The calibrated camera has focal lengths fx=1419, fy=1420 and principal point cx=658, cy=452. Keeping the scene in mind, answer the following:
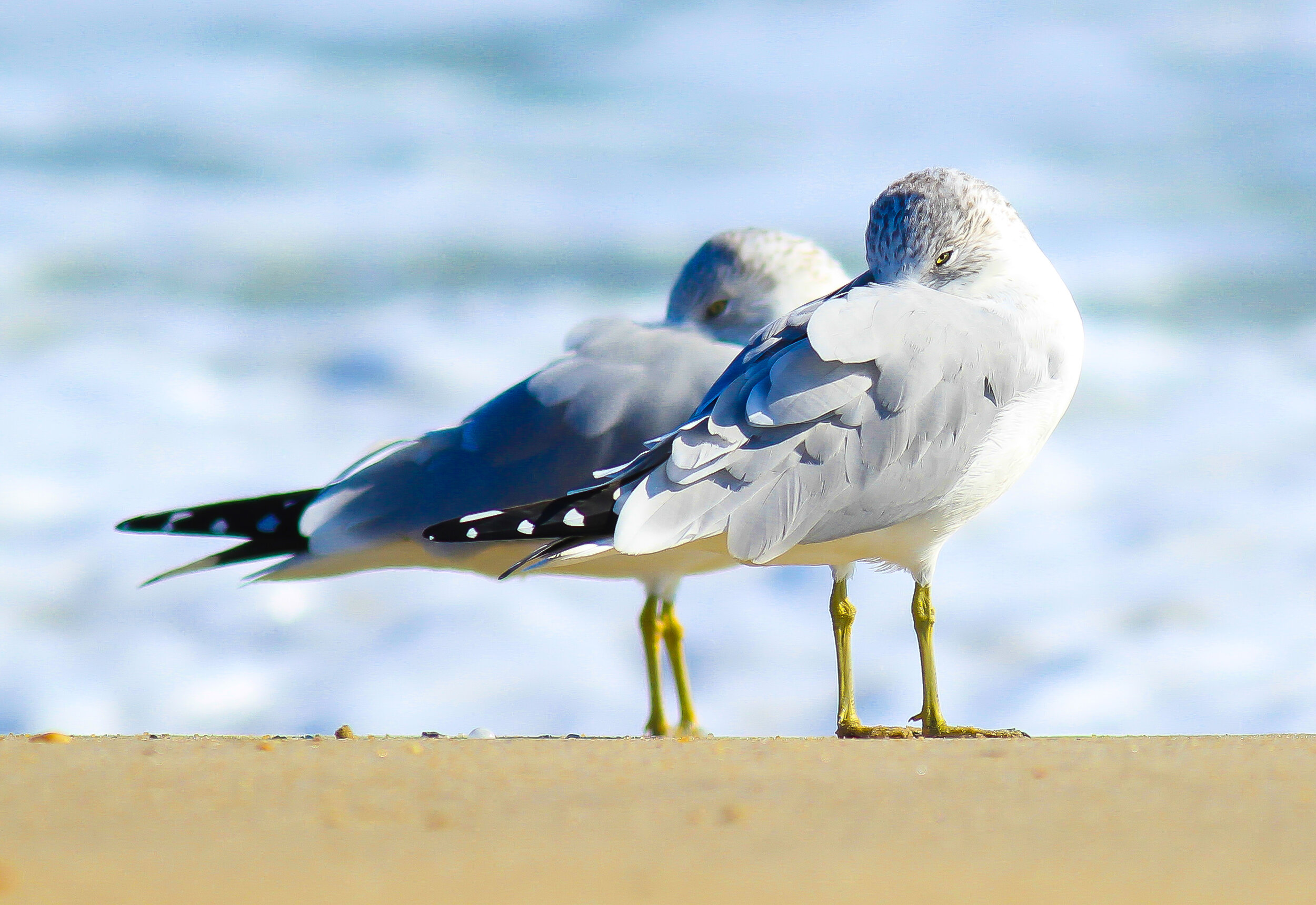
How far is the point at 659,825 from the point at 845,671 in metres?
1.61

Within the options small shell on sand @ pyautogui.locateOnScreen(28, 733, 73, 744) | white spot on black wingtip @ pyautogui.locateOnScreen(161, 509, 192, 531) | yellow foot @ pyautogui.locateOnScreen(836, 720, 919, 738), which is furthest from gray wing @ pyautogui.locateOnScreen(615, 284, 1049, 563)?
white spot on black wingtip @ pyautogui.locateOnScreen(161, 509, 192, 531)

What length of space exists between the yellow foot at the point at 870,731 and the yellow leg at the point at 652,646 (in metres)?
1.36

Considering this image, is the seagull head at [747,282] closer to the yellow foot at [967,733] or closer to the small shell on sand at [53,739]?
the yellow foot at [967,733]

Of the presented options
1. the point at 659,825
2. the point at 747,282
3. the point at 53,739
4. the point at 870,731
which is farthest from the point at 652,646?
the point at 659,825

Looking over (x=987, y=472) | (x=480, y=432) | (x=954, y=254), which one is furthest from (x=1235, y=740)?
(x=480, y=432)

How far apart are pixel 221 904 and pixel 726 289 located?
131 inches

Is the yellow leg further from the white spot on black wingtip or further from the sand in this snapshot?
the sand

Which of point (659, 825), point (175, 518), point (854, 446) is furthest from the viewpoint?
point (175, 518)

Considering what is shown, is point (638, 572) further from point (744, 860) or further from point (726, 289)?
point (744, 860)

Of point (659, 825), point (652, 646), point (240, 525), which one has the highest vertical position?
point (240, 525)

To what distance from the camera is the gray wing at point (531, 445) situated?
3885 millimetres

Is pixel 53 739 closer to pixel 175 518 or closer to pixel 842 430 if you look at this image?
pixel 175 518

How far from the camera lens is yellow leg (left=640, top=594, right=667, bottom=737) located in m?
4.52

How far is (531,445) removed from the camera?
3969 mm
